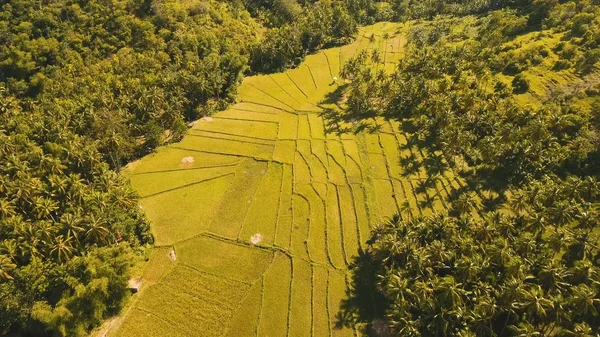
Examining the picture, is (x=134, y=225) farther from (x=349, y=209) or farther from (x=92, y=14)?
(x=92, y=14)

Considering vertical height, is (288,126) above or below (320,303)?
above

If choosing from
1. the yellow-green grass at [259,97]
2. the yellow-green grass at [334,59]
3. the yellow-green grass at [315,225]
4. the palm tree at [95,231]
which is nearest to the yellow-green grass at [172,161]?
the yellow-green grass at [315,225]

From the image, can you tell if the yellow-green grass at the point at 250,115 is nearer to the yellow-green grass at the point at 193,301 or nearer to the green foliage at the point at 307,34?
the green foliage at the point at 307,34

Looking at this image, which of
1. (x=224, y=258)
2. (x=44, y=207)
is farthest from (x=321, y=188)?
(x=44, y=207)

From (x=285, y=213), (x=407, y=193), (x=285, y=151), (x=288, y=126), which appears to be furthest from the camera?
(x=288, y=126)

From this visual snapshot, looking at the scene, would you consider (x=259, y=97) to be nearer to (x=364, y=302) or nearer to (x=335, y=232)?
(x=335, y=232)
